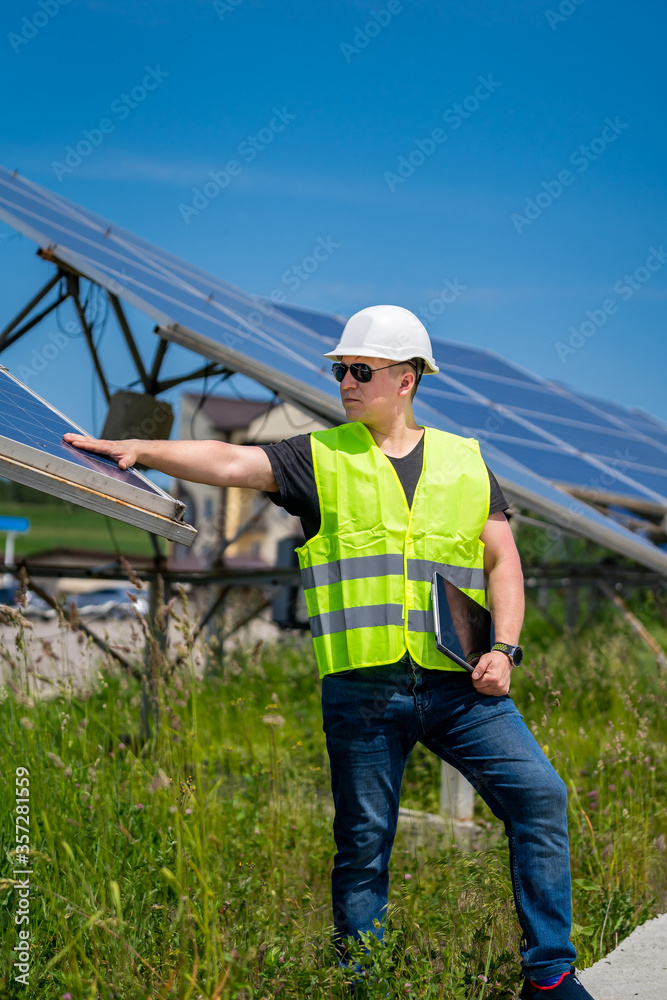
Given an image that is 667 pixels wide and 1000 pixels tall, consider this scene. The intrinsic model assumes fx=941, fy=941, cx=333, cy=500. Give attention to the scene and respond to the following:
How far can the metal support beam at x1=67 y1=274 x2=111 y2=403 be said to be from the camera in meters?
6.62

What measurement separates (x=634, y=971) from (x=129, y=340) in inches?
205

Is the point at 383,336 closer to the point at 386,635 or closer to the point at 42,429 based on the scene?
the point at 386,635

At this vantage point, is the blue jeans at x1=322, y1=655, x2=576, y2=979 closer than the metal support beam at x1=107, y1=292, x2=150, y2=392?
Yes

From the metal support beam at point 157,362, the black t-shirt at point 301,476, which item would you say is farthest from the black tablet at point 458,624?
the metal support beam at point 157,362

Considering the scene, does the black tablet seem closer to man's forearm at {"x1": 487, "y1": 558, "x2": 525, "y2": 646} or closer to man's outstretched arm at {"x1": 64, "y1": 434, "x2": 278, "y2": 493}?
man's forearm at {"x1": 487, "y1": 558, "x2": 525, "y2": 646}

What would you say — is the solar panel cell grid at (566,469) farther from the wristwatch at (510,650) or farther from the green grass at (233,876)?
the wristwatch at (510,650)

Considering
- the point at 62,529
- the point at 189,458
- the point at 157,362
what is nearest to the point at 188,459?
the point at 189,458

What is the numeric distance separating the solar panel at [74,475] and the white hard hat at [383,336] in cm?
83

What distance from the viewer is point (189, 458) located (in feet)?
9.50

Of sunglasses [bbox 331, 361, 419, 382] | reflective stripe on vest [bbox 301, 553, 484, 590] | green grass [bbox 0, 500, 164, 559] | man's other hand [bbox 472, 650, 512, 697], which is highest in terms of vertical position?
green grass [bbox 0, 500, 164, 559]

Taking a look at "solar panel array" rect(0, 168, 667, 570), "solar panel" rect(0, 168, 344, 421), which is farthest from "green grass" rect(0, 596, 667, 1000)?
"solar panel" rect(0, 168, 344, 421)

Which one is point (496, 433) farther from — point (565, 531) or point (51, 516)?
point (51, 516)

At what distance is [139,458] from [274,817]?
192cm

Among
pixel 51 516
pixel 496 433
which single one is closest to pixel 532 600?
pixel 496 433
